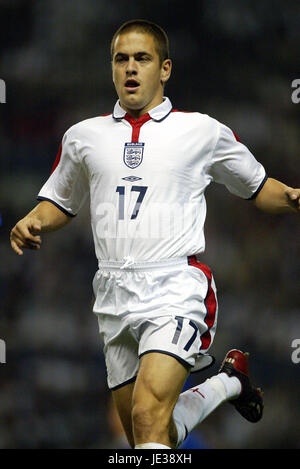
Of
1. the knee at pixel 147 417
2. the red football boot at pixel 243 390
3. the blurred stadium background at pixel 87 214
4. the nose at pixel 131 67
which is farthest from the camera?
the blurred stadium background at pixel 87 214

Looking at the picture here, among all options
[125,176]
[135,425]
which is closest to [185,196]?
[125,176]

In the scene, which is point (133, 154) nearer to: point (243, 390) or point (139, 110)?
point (139, 110)

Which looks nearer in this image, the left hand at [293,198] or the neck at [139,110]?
the left hand at [293,198]

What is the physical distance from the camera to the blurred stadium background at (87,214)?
5762 millimetres

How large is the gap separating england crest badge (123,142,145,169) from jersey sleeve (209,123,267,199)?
0.34 meters

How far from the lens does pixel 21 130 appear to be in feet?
19.8

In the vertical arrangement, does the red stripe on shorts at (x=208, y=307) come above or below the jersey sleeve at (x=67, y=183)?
below

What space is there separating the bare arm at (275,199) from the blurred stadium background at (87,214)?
209 centimetres

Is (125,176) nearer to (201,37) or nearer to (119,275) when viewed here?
(119,275)

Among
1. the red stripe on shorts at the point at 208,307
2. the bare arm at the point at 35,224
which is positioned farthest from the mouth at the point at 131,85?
the red stripe on shorts at the point at 208,307

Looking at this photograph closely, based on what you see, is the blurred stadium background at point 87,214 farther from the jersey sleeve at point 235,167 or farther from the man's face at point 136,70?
the man's face at point 136,70

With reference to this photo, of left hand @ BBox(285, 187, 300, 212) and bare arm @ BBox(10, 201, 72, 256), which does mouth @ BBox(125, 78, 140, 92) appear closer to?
bare arm @ BBox(10, 201, 72, 256)

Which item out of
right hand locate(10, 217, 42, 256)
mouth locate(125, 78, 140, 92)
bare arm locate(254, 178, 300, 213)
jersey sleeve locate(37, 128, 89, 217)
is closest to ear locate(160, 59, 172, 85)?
mouth locate(125, 78, 140, 92)

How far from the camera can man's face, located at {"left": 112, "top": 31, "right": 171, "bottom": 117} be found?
361 centimetres
